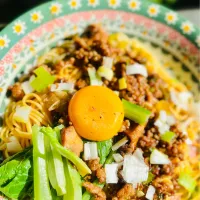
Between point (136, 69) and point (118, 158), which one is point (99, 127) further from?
point (136, 69)

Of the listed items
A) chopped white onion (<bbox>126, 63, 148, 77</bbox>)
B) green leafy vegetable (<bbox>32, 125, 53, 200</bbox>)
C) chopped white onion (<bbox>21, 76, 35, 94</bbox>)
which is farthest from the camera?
chopped white onion (<bbox>126, 63, 148, 77</bbox>)

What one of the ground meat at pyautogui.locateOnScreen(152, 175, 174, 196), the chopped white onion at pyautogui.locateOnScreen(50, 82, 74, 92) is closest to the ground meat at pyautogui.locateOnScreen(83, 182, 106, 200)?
the ground meat at pyautogui.locateOnScreen(152, 175, 174, 196)

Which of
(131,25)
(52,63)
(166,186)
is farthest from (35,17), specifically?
(166,186)

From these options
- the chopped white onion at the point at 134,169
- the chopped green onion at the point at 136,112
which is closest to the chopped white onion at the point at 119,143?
the chopped white onion at the point at 134,169

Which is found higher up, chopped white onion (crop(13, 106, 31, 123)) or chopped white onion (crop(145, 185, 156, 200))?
chopped white onion (crop(13, 106, 31, 123))

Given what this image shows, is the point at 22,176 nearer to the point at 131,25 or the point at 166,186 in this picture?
the point at 166,186

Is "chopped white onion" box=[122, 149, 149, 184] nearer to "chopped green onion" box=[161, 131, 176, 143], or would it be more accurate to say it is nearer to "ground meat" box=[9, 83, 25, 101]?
"chopped green onion" box=[161, 131, 176, 143]

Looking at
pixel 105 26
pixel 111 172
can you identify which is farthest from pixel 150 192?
pixel 105 26
